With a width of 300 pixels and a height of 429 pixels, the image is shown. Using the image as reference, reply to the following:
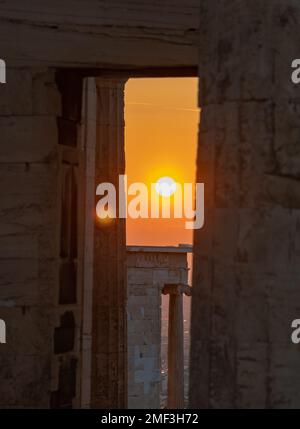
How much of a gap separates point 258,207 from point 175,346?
24.8 meters

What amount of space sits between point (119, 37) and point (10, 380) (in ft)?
11.6

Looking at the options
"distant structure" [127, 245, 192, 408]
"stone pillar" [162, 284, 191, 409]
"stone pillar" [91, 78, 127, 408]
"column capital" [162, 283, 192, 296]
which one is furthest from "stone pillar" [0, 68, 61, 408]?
"column capital" [162, 283, 192, 296]

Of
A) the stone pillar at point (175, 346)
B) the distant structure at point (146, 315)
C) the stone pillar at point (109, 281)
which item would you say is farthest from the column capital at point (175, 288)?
the stone pillar at point (109, 281)

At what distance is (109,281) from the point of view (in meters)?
14.6

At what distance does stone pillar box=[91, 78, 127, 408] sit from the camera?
47.8ft

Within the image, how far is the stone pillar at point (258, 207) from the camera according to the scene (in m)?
7.33

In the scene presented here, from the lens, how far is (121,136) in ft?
50.1

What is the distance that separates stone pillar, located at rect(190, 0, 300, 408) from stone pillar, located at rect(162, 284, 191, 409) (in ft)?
69.7

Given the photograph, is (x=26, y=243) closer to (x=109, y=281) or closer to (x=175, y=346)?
(x=109, y=281)

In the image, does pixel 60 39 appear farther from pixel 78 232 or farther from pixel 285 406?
pixel 285 406

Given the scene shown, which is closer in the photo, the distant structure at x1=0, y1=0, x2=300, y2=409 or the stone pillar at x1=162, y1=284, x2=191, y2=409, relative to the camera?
the distant structure at x1=0, y1=0, x2=300, y2=409

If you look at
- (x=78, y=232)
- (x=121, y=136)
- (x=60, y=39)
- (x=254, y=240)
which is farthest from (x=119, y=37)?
(x=121, y=136)

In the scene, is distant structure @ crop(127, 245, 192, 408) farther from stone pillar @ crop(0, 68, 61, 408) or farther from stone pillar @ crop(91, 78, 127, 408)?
stone pillar @ crop(0, 68, 61, 408)

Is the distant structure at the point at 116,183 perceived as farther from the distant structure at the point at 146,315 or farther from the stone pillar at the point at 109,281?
the distant structure at the point at 146,315
